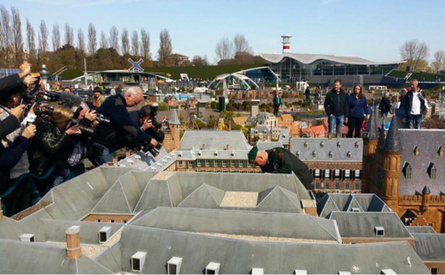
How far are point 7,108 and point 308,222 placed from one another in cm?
1324

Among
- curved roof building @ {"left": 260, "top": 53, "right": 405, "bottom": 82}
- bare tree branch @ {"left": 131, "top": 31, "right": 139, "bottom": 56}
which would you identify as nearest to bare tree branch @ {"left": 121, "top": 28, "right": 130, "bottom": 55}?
bare tree branch @ {"left": 131, "top": 31, "right": 139, "bottom": 56}

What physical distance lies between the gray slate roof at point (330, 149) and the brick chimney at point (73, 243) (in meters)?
34.8

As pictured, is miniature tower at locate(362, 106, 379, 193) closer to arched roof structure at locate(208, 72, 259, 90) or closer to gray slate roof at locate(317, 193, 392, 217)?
gray slate roof at locate(317, 193, 392, 217)

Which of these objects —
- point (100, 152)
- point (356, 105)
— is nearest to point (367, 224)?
point (356, 105)

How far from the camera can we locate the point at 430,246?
2448 centimetres

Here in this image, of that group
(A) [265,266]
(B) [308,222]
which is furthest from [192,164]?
(A) [265,266]

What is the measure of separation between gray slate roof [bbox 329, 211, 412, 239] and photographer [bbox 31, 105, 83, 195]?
17194 mm

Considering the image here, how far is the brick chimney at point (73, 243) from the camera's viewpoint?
1216cm

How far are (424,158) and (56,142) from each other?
28.9 meters

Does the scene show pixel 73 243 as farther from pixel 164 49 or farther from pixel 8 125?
pixel 164 49

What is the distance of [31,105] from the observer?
34.1 ft

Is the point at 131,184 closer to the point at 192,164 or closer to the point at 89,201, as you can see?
the point at 89,201

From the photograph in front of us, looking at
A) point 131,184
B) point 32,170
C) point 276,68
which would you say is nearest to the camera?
point 32,170

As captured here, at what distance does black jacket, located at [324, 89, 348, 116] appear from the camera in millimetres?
21734
